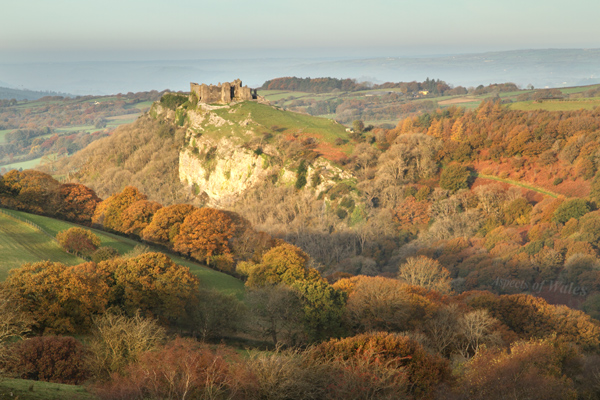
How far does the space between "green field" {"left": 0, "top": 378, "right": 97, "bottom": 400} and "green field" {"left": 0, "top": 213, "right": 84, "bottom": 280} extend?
48.5 ft

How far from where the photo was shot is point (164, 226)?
1703 inches

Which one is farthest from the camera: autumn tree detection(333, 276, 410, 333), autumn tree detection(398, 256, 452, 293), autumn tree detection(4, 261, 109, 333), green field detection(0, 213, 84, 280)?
autumn tree detection(398, 256, 452, 293)

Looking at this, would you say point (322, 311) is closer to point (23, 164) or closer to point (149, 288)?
point (149, 288)

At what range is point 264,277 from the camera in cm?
3275

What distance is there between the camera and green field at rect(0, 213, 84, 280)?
97.8 ft

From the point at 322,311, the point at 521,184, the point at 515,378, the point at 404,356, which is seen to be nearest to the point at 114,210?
the point at 322,311

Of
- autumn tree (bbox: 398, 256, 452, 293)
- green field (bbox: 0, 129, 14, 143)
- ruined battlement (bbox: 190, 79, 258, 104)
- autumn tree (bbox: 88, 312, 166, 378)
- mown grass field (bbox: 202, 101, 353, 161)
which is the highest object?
ruined battlement (bbox: 190, 79, 258, 104)

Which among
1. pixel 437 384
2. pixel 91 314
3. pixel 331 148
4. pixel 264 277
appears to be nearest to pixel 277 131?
pixel 331 148

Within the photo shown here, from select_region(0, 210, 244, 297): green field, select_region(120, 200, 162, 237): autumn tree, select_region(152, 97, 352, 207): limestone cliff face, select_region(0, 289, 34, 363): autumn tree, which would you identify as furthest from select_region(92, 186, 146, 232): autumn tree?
select_region(152, 97, 352, 207): limestone cliff face

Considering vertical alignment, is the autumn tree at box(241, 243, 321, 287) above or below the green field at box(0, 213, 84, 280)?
below

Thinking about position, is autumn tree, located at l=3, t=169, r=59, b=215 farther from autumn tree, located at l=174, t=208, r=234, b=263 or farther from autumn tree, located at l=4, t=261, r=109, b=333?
autumn tree, located at l=4, t=261, r=109, b=333

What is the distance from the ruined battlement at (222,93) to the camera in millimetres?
89750

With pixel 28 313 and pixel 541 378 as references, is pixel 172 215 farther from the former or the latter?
pixel 541 378

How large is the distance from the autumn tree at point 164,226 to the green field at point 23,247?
906 centimetres
